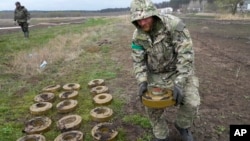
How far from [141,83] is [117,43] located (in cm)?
933

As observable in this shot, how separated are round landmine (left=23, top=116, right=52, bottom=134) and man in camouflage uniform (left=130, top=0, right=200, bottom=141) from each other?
1.90 metres

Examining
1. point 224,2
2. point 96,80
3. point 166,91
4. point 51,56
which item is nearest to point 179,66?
point 166,91

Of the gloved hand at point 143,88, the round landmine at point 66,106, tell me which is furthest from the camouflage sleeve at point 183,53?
the round landmine at point 66,106

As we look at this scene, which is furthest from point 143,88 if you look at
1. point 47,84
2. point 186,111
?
point 47,84

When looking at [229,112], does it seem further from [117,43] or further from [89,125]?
[117,43]

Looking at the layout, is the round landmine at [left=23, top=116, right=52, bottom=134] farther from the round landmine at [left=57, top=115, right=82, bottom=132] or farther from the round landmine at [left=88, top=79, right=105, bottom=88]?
the round landmine at [left=88, top=79, right=105, bottom=88]

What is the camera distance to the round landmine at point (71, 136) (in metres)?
4.11

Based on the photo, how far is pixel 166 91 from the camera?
3.28 m

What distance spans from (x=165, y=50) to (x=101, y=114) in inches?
76.7

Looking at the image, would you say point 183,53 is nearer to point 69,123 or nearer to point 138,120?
point 138,120

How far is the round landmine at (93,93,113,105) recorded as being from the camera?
17.6 ft

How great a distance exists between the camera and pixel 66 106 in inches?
208

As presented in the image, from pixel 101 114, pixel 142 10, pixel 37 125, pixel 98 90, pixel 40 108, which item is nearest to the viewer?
pixel 142 10

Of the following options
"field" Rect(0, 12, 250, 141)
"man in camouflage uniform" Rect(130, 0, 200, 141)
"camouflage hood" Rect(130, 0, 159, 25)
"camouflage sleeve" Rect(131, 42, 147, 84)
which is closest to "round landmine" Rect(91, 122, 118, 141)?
"field" Rect(0, 12, 250, 141)
